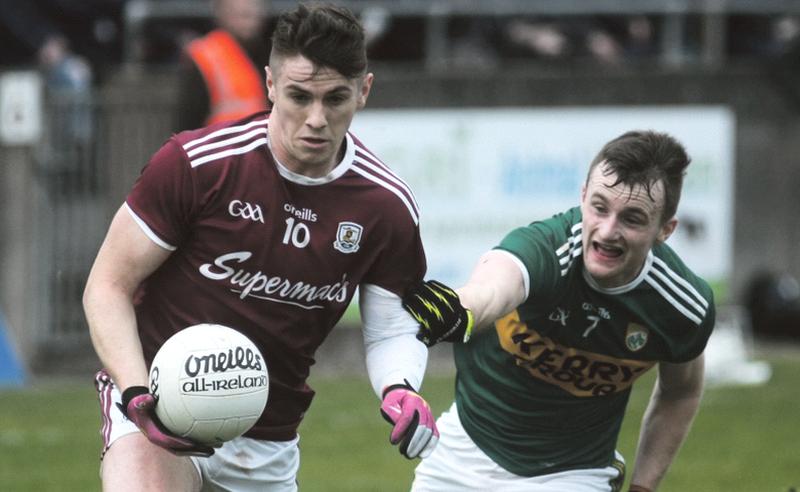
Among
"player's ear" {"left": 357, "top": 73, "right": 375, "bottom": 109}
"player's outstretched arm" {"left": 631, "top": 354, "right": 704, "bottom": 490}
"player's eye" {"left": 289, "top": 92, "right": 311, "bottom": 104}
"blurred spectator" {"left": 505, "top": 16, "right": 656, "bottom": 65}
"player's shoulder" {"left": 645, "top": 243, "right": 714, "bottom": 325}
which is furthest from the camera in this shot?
"blurred spectator" {"left": 505, "top": 16, "right": 656, "bottom": 65}

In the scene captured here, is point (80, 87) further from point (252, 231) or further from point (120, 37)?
point (252, 231)

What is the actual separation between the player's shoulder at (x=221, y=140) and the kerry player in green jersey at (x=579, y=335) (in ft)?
2.42

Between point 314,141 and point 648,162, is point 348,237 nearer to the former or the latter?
point 314,141

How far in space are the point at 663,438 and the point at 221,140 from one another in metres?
2.18

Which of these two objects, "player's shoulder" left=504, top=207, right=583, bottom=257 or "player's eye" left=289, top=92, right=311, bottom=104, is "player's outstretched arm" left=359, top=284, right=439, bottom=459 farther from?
"player's eye" left=289, top=92, right=311, bottom=104

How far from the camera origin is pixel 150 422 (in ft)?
15.5

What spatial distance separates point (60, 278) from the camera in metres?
13.9

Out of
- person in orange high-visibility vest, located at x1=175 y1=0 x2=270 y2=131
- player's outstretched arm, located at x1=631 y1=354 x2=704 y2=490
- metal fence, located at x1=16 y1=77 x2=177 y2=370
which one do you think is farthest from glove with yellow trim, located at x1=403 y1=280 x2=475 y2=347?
metal fence, located at x1=16 y1=77 x2=177 y2=370

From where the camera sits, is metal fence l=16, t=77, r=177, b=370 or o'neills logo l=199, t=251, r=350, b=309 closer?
o'neills logo l=199, t=251, r=350, b=309

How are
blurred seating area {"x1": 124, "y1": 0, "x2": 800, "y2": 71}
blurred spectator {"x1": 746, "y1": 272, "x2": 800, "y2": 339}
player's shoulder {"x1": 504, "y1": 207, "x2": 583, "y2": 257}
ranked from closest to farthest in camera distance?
player's shoulder {"x1": 504, "y1": 207, "x2": 583, "y2": 257}
blurred spectator {"x1": 746, "y1": 272, "x2": 800, "y2": 339}
blurred seating area {"x1": 124, "y1": 0, "x2": 800, "y2": 71}

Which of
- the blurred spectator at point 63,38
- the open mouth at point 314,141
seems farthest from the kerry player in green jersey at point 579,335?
the blurred spectator at point 63,38

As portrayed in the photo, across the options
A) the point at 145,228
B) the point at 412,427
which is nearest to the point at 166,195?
the point at 145,228

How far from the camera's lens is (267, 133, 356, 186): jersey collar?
204 inches

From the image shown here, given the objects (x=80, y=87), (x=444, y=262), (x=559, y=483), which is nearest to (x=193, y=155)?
(x=559, y=483)
